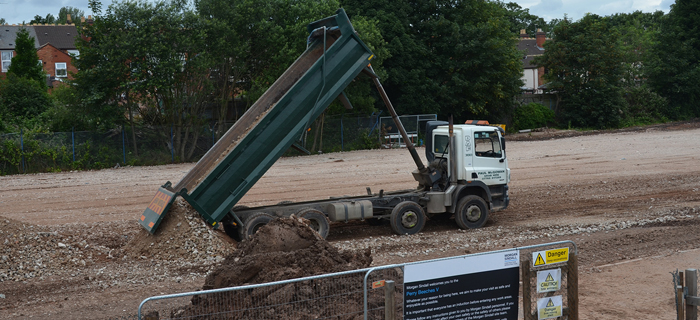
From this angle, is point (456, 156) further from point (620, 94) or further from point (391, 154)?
point (620, 94)

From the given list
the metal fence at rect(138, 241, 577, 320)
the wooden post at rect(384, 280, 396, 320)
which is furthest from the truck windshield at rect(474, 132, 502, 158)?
the wooden post at rect(384, 280, 396, 320)

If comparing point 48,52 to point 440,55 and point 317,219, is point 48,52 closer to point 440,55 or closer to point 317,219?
point 440,55

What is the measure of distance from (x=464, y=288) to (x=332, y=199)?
8.31 m

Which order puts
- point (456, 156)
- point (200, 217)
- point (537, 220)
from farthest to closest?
point (537, 220) → point (456, 156) → point (200, 217)

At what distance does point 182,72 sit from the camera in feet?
90.8

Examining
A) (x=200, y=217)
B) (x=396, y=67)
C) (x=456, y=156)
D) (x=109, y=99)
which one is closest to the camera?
(x=200, y=217)

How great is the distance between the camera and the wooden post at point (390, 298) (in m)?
5.03

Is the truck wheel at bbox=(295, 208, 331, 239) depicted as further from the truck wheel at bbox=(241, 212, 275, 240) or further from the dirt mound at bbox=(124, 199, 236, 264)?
the dirt mound at bbox=(124, 199, 236, 264)

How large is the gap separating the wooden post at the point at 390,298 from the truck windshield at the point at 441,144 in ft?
29.0

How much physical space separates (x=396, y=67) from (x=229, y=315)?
105ft

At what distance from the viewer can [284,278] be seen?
272 inches

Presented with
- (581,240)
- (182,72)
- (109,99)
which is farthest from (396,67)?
(581,240)

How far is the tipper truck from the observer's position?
11.3 m

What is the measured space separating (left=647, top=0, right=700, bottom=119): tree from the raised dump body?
42961 mm
